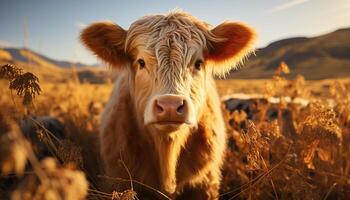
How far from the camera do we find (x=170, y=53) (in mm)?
3352

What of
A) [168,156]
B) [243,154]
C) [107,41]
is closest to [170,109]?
[168,156]

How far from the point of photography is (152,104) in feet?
9.44

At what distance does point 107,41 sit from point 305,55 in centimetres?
13336

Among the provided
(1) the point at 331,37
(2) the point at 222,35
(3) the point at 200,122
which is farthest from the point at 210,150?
(1) the point at 331,37

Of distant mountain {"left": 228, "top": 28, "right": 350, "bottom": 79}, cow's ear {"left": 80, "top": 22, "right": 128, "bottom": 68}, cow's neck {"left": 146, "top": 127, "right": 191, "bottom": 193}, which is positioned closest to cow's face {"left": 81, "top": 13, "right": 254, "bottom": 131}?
cow's ear {"left": 80, "top": 22, "right": 128, "bottom": 68}

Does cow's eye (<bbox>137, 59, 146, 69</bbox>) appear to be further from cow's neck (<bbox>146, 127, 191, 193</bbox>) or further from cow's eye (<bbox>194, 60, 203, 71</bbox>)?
cow's neck (<bbox>146, 127, 191, 193</bbox>)

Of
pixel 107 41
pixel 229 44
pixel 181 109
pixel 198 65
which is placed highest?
pixel 107 41

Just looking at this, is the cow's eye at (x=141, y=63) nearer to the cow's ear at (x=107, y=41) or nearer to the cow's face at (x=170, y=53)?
the cow's face at (x=170, y=53)

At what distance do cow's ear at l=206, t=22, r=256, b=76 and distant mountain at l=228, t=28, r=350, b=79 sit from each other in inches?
3989

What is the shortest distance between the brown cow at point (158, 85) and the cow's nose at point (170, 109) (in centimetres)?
41

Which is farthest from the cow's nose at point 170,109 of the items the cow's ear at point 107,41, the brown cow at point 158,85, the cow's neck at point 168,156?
the cow's ear at point 107,41

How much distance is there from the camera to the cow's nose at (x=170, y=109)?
9.01 feet

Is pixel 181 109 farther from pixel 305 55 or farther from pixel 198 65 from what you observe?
pixel 305 55

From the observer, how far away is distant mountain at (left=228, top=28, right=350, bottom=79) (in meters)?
109
